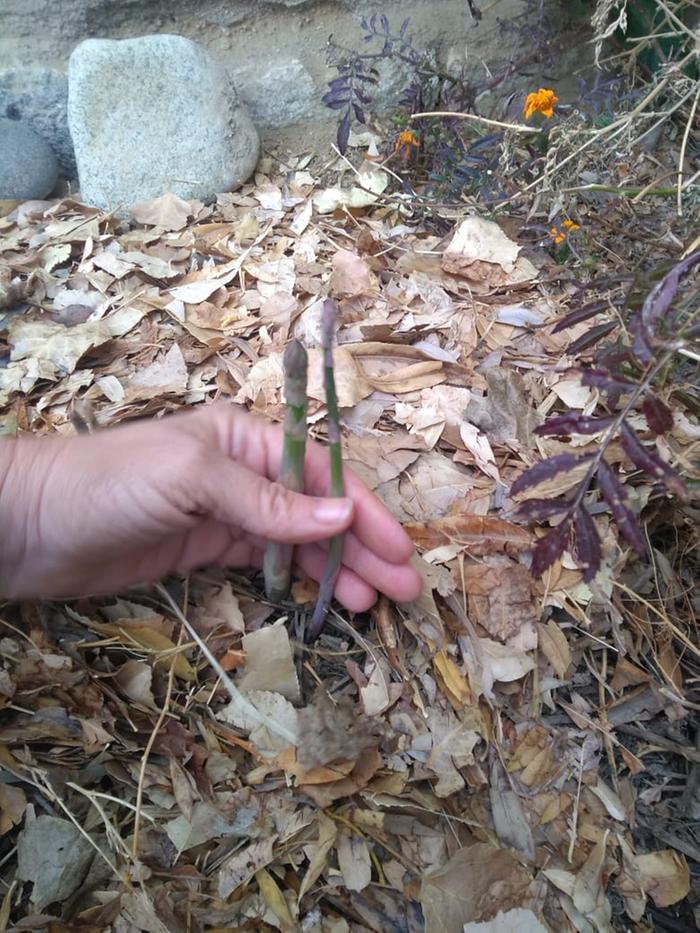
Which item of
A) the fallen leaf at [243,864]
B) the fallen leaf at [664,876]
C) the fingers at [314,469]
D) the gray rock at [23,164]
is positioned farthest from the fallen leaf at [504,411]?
the gray rock at [23,164]

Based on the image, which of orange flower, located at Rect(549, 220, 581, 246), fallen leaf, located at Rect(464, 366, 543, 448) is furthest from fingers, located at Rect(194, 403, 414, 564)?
orange flower, located at Rect(549, 220, 581, 246)

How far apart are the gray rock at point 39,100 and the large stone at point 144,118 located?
0.69 ft

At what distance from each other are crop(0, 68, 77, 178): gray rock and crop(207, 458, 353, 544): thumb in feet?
5.90

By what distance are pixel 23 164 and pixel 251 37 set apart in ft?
2.63

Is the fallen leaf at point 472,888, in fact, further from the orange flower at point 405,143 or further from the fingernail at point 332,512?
the orange flower at point 405,143

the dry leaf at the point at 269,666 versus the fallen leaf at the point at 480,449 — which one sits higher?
the fallen leaf at the point at 480,449

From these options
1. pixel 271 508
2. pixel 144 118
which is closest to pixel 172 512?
pixel 271 508

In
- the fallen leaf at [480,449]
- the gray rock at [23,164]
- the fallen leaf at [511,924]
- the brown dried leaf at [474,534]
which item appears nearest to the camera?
the fallen leaf at [511,924]

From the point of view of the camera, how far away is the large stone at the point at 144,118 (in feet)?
6.57

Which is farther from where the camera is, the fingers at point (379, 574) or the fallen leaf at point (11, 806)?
the fingers at point (379, 574)

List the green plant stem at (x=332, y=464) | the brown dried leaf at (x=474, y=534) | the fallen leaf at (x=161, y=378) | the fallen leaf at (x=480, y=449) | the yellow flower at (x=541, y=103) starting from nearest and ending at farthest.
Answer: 1. the green plant stem at (x=332, y=464)
2. the brown dried leaf at (x=474, y=534)
3. the fallen leaf at (x=480, y=449)
4. the fallen leaf at (x=161, y=378)
5. the yellow flower at (x=541, y=103)

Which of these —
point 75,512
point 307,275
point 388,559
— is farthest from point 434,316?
point 75,512

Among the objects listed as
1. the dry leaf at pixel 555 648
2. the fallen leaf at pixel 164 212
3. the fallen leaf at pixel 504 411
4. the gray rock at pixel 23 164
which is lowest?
the dry leaf at pixel 555 648

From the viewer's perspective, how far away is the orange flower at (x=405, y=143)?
1.93 m
